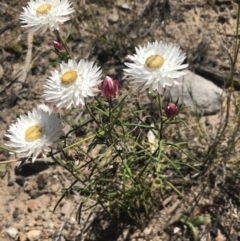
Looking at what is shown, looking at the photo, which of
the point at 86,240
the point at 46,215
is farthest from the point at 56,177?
the point at 86,240

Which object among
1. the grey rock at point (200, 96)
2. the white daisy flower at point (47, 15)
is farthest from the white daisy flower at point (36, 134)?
the grey rock at point (200, 96)

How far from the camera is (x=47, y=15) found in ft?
6.01

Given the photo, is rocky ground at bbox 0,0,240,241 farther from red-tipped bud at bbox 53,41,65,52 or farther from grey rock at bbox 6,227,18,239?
red-tipped bud at bbox 53,41,65,52

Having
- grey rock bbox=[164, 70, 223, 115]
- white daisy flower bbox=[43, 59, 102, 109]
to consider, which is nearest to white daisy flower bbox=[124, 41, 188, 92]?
white daisy flower bbox=[43, 59, 102, 109]

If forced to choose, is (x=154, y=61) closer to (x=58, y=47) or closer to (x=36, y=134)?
(x=58, y=47)

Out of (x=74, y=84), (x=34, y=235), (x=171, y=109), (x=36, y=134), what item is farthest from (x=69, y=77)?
(x=34, y=235)

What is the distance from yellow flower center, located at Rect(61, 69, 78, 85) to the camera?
1692 mm

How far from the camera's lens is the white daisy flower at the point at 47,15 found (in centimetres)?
183

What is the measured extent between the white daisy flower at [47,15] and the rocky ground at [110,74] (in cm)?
62

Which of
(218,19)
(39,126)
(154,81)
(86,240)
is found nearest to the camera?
(154,81)

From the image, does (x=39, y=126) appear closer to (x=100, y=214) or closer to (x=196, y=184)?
(x=100, y=214)

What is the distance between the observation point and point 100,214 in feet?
8.38

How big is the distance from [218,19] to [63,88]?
6.13 ft

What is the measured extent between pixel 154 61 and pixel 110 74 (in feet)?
4.53
